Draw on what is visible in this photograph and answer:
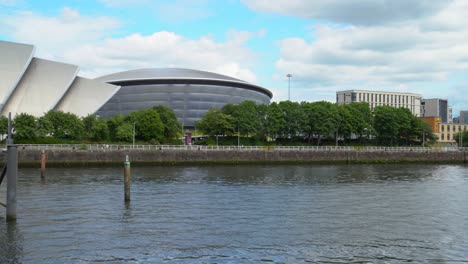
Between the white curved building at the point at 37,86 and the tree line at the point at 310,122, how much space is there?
19301mm

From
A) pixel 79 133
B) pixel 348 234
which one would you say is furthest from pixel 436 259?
pixel 79 133

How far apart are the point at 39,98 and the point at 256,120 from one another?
1287 inches

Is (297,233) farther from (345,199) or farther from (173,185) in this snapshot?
(173,185)

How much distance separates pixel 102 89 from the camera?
87625mm

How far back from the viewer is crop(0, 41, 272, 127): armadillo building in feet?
247

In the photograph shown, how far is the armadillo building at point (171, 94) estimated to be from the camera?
373ft

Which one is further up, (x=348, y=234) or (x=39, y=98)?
(x=39, y=98)

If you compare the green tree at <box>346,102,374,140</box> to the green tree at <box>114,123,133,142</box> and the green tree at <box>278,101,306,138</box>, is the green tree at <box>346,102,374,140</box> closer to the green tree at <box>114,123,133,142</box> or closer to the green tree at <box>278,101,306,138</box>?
the green tree at <box>278,101,306,138</box>

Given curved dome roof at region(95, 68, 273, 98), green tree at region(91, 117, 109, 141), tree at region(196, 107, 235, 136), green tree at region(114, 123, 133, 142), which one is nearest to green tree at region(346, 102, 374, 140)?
tree at region(196, 107, 235, 136)

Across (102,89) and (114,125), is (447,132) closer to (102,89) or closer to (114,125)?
(102,89)

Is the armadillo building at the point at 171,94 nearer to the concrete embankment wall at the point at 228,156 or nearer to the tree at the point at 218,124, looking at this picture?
the tree at the point at 218,124

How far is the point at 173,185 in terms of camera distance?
31844mm

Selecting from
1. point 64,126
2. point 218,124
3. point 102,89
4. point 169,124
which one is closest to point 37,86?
point 102,89

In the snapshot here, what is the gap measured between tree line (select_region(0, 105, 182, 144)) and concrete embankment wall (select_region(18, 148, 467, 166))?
12.6 m
